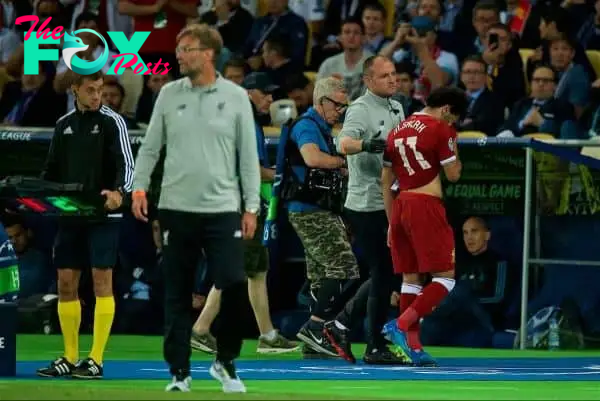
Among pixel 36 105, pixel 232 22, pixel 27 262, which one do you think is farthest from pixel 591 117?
→ pixel 36 105

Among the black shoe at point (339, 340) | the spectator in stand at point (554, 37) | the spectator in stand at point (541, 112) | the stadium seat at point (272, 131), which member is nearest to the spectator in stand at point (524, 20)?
the spectator in stand at point (554, 37)

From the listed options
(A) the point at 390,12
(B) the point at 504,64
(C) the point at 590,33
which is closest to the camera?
(B) the point at 504,64

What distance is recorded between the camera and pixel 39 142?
17938mm

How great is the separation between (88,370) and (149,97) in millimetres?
7803

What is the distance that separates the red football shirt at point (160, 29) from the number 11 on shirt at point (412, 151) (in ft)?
24.7

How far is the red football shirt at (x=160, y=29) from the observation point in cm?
2084

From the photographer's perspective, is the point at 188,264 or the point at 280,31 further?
the point at 280,31

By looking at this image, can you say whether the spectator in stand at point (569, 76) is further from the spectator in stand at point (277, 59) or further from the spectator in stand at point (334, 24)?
the spectator in stand at point (277, 59)

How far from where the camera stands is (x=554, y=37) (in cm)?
1880

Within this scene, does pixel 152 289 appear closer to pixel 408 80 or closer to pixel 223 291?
pixel 408 80

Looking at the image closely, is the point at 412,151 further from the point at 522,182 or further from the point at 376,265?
the point at 522,182

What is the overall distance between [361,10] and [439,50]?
67.0 inches

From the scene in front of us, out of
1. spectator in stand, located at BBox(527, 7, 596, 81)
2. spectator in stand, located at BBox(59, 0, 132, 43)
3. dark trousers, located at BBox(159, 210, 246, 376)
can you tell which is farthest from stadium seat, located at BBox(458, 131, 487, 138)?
dark trousers, located at BBox(159, 210, 246, 376)

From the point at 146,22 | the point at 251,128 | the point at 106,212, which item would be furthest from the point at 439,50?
the point at 251,128
